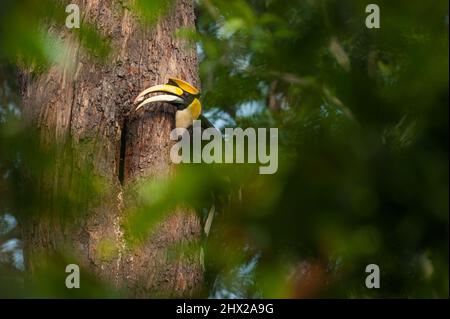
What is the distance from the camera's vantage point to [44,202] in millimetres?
864

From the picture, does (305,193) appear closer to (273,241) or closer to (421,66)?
(273,241)

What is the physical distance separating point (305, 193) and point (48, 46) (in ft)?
1.09

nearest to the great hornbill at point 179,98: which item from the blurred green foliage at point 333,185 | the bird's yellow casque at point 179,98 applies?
the bird's yellow casque at point 179,98

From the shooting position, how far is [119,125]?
7.78ft

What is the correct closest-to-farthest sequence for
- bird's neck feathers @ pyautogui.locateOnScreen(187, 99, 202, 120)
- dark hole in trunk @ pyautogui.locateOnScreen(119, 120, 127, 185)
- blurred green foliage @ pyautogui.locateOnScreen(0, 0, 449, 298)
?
blurred green foliage @ pyautogui.locateOnScreen(0, 0, 449, 298), dark hole in trunk @ pyautogui.locateOnScreen(119, 120, 127, 185), bird's neck feathers @ pyautogui.locateOnScreen(187, 99, 202, 120)

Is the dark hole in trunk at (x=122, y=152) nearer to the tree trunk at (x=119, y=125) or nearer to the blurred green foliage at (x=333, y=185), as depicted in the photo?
the tree trunk at (x=119, y=125)

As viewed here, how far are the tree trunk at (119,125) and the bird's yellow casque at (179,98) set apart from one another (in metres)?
0.04

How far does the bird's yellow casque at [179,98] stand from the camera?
2389mm

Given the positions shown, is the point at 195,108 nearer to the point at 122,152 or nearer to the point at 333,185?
the point at 122,152

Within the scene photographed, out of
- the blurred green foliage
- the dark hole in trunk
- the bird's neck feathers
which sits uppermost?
the bird's neck feathers

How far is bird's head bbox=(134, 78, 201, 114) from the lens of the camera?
7.83ft

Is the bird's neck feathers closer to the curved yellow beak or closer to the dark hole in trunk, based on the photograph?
the curved yellow beak

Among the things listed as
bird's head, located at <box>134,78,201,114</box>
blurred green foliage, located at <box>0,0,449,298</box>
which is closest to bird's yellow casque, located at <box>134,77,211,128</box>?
bird's head, located at <box>134,78,201,114</box>
